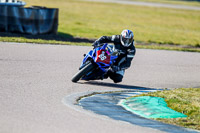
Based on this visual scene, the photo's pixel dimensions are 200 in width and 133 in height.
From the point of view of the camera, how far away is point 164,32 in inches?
1045

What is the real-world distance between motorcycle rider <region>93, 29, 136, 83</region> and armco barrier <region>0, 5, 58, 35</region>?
26.4ft

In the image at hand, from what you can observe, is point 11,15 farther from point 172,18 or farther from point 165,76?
point 172,18

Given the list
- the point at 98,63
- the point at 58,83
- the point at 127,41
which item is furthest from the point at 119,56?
the point at 58,83

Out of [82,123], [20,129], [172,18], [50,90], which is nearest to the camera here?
[20,129]

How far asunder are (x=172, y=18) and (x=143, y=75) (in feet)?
87.2

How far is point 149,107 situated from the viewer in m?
7.76

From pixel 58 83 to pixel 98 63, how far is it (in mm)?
1000

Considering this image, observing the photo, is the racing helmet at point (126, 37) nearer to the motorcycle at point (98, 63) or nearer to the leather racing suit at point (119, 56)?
the leather racing suit at point (119, 56)

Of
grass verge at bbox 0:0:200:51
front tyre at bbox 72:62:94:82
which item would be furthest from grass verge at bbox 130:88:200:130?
grass verge at bbox 0:0:200:51

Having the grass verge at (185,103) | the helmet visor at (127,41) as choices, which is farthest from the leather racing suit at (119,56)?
the grass verge at (185,103)

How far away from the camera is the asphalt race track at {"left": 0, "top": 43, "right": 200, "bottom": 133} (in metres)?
6.11

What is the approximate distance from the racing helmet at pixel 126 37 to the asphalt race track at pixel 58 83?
3.23 feet

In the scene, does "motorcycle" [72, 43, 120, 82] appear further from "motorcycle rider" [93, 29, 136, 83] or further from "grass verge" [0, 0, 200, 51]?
"grass verge" [0, 0, 200, 51]

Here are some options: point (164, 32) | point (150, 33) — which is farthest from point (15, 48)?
point (164, 32)
